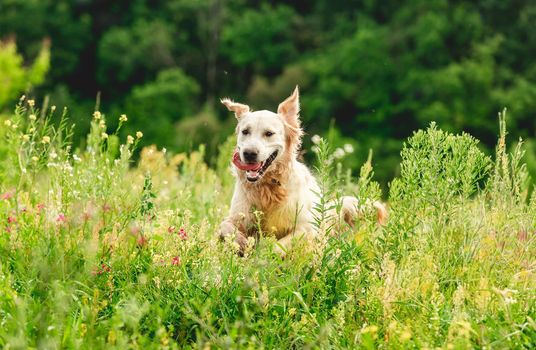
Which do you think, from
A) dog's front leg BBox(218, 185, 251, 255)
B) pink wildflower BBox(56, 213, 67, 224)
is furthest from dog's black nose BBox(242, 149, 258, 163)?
pink wildflower BBox(56, 213, 67, 224)

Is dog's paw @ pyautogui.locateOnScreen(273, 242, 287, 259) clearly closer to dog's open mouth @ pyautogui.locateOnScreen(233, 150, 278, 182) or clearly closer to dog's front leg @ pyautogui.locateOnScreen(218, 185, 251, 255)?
dog's front leg @ pyautogui.locateOnScreen(218, 185, 251, 255)

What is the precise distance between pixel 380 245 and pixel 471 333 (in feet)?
2.43

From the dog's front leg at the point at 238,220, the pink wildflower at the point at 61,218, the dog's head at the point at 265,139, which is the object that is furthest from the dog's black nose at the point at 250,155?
the pink wildflower at the point at 61,218

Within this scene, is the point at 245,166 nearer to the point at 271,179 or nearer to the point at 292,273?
the point at 271,179

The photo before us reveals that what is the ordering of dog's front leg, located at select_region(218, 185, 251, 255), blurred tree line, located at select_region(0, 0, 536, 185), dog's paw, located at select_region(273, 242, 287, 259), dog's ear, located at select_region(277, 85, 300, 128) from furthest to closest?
blurred tree line, located at select_region(0, 0, 536, 185) < dog's ear, located at select_region(277, 85, 300, 128) < dog's front leg, located at select_region(218, 185, 251, 255) < dog's paw, located at select_region(273, 242, 287, 259)

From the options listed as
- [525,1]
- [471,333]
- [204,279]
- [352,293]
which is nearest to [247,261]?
[204,279]

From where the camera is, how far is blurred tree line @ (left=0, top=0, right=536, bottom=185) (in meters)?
36.4

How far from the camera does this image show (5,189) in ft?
15.1

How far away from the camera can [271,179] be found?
507 centimetres

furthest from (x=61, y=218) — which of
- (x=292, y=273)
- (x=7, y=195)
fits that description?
(x=292, y=273)

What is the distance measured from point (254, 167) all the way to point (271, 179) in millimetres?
189

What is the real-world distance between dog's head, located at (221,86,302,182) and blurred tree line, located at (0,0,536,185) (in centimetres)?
2090

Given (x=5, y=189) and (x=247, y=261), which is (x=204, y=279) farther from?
(x=5, y=189)

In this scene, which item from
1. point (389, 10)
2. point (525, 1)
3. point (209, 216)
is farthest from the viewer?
point (389, 10)
